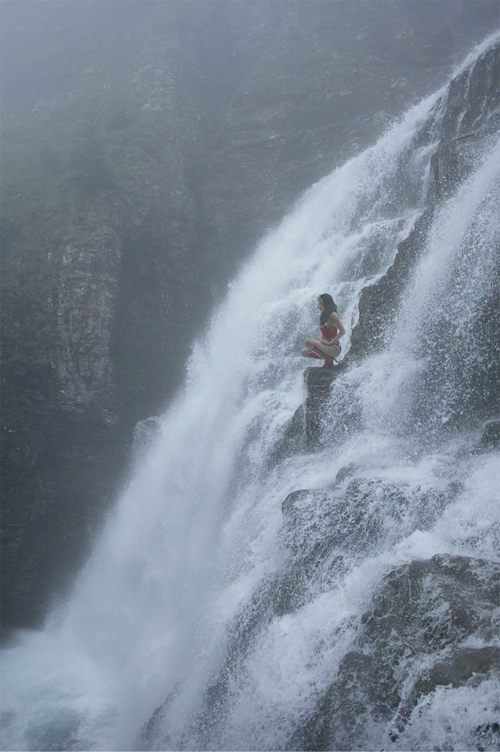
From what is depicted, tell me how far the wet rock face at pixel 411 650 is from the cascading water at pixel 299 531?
0.03 metres

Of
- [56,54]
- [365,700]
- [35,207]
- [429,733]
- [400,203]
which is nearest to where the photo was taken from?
[429,733]

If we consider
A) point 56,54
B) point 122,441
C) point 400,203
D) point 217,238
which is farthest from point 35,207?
point 56,54

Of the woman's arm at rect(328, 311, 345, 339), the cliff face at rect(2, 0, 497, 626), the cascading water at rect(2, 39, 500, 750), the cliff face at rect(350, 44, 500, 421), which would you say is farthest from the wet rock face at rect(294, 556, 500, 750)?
the cliff face at rect(2, 0, 497, 626)

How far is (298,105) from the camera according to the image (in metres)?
27.0

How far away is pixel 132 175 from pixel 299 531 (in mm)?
20219

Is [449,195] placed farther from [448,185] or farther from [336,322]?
[336,322]

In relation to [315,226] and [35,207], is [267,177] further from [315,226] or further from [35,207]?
[35,207]

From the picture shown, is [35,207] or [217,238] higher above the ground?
[35,207]

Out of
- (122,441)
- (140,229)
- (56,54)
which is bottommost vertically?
(122,441)

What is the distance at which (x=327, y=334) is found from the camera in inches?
379

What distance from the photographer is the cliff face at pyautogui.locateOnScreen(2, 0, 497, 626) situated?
55.4ft

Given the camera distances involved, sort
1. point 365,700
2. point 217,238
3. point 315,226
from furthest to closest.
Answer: point 217,238, point 315,226, point 365,700

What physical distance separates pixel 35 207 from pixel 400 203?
49.4 feet

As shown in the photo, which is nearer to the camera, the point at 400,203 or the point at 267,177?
the point at 400,203
